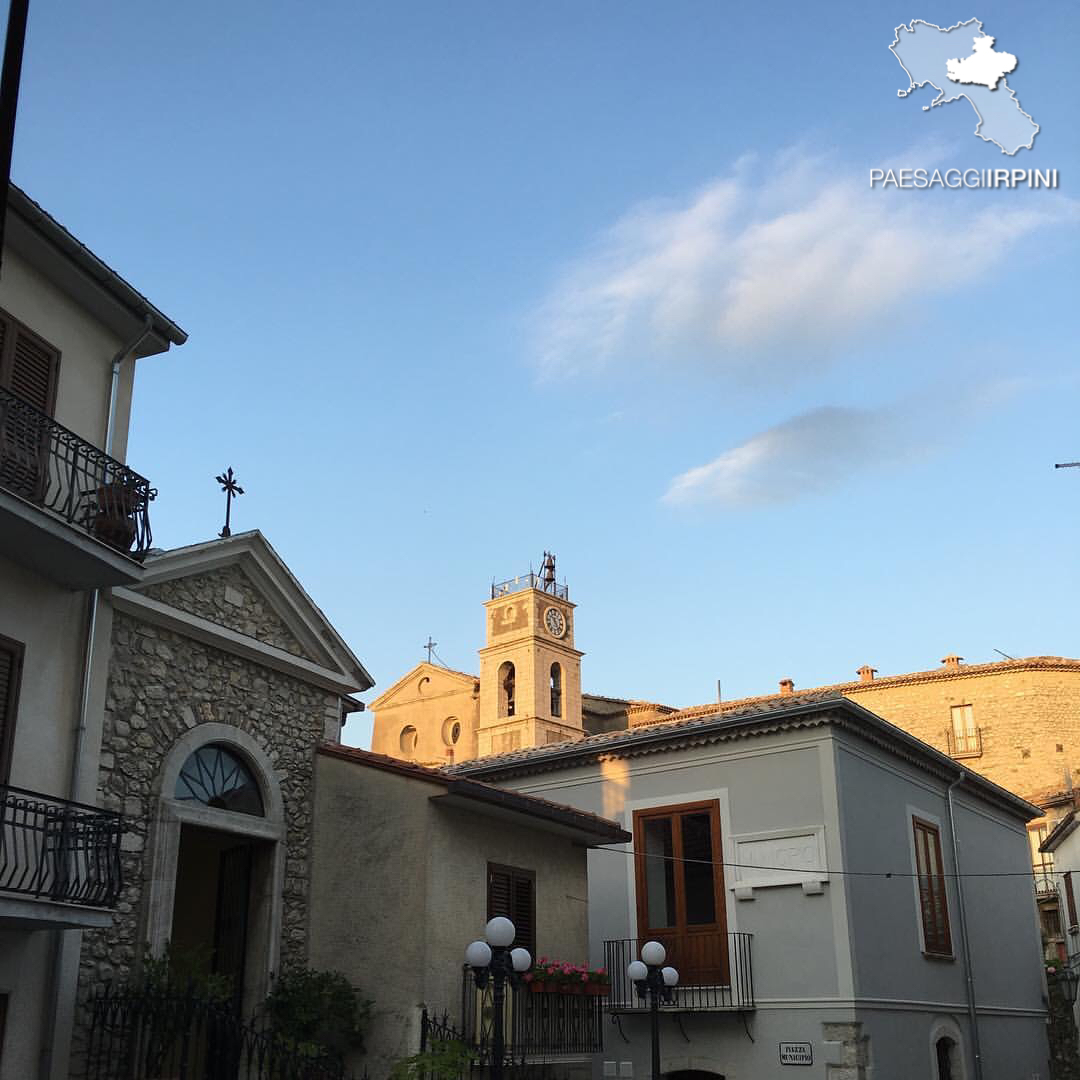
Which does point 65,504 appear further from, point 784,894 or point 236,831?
point 784,894

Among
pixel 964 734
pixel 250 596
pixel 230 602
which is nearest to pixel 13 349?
pixel 230 602

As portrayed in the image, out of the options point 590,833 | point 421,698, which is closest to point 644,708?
point 421,698

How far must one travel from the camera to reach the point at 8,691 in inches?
416

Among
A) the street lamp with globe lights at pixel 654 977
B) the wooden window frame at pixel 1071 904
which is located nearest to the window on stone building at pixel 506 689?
the wooden window frame at pixel 1071 904

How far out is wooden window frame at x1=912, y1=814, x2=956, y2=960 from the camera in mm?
19812

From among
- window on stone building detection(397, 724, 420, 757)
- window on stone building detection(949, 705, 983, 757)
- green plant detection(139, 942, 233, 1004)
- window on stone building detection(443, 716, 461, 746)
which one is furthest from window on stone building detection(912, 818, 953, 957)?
window on stone building detection(397, 724, 420, 757)

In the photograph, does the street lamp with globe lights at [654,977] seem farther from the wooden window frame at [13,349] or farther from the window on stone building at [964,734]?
the window on stone building at [964,734]

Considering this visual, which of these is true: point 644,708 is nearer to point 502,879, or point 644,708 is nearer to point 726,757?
point 726,757

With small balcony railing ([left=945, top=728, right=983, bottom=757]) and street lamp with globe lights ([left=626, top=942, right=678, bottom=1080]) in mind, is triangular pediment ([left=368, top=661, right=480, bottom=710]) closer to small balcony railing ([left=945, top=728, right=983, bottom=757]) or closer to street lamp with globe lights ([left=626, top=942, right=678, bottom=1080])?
small balcony railing ([left=945, top=728, right=983, bottom=757])

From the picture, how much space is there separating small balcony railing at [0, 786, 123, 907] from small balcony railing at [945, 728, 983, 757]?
4125 centimetres

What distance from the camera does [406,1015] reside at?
42.6 ft

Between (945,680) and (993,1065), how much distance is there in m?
28.5

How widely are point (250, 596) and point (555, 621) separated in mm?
44025

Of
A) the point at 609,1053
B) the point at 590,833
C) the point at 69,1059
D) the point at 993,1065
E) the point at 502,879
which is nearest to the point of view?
the point at 69,1059
